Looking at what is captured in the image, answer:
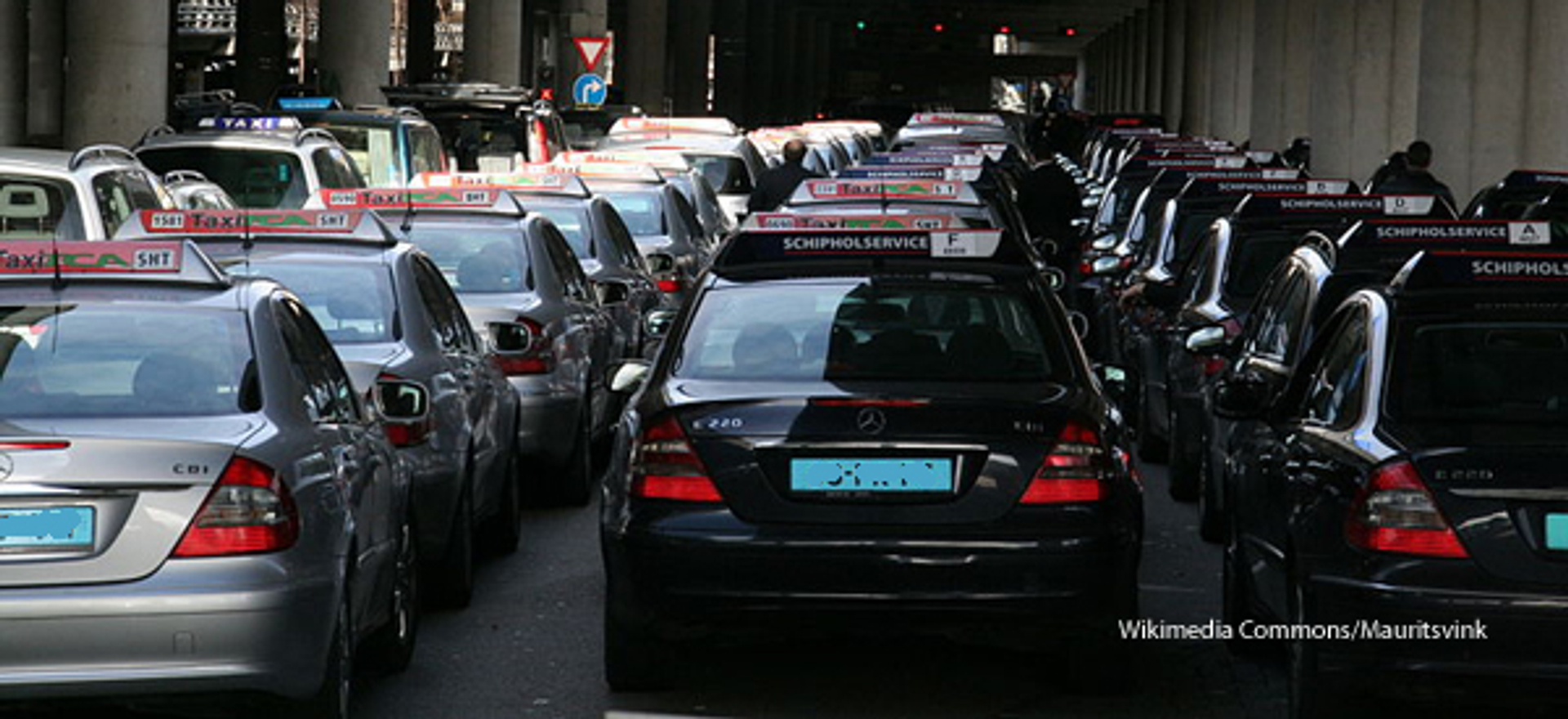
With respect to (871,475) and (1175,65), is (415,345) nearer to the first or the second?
(871,475)

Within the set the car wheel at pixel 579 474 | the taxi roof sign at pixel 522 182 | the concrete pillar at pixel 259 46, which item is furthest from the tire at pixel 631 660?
the concrete pillar at pixel 259 46

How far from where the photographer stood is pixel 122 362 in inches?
329

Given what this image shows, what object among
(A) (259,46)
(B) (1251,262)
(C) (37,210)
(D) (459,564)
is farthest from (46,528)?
(A) (259,46)

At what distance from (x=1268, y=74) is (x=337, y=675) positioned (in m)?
58.7

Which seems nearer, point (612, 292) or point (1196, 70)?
point (612, 292)

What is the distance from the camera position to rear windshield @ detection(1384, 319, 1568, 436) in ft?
27.7

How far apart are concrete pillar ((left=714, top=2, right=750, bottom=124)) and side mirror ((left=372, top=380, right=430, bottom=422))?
97.9 metres

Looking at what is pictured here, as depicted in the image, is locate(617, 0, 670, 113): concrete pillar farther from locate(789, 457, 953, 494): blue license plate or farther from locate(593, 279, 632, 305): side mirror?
locate(789, 457, 953, 494): blue license plate

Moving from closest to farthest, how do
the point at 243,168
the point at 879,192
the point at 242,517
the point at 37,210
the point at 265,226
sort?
the point at 242,517
the point at 265,226
the point at 37,210
the point at 879,192
the point at 243,168

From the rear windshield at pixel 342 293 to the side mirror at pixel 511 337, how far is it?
2.24m

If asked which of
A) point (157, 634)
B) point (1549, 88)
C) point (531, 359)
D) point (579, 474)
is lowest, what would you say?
point (579, 474)

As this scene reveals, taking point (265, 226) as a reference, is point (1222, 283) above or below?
below

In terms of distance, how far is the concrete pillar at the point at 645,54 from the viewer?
285 feet

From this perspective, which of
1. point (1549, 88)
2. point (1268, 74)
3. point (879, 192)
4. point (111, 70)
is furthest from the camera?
point (1268, 74)
